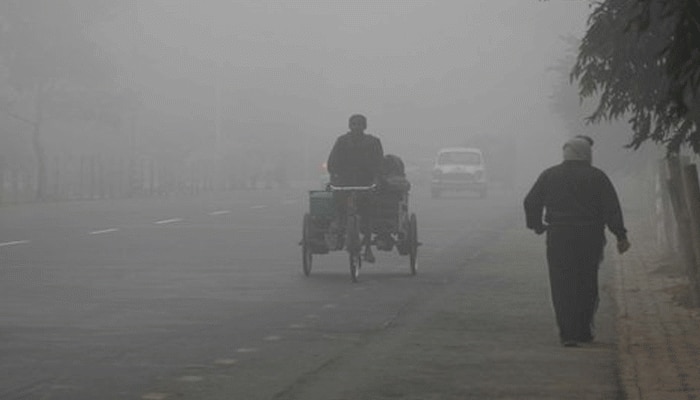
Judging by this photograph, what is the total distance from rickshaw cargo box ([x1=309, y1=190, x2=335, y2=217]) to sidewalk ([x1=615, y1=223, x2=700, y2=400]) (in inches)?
131

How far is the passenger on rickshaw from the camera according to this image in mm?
20328

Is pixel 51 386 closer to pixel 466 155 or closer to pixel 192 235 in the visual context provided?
pixel 192 235

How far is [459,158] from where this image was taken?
203ft

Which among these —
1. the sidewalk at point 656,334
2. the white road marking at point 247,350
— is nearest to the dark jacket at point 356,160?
the sidewalk at point 656,334

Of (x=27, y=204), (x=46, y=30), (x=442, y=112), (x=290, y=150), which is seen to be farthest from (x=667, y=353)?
(x=442, y=112)

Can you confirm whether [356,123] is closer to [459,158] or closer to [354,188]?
[354,188]

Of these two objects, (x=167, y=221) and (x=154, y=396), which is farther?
(x=167, y=221)

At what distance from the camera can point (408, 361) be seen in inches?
484

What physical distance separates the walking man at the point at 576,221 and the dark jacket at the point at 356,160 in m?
6.38

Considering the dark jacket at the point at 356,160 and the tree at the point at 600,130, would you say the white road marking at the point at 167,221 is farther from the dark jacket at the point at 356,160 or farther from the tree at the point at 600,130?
the dark jacket at the point at 356,160

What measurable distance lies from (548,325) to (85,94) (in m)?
44.0

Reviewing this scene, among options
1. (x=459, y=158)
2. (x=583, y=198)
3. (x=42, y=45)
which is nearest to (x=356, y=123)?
(x=583, y=198)

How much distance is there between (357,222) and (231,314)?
428 cm

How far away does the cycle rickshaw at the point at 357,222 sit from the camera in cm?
2041
